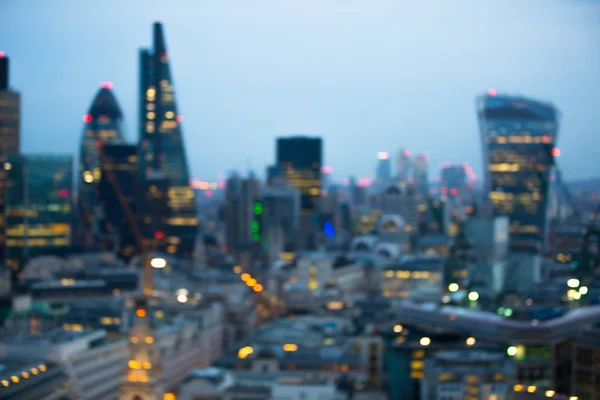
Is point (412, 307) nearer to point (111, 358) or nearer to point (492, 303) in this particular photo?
point (492, 303)

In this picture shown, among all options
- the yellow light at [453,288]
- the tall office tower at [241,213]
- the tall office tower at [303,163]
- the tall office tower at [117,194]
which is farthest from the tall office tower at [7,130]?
the tall office tower at [303,163]

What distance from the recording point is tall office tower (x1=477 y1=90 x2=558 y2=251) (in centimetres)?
4566

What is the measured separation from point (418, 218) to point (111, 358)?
40774 millimetres

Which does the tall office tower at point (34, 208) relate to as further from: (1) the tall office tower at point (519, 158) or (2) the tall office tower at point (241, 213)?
(1) the tall office tower at point (519, 158)

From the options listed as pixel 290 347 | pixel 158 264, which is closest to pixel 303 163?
pixel 158 264

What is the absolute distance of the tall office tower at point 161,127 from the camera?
63438 mm

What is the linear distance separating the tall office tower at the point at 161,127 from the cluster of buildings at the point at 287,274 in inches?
4.0

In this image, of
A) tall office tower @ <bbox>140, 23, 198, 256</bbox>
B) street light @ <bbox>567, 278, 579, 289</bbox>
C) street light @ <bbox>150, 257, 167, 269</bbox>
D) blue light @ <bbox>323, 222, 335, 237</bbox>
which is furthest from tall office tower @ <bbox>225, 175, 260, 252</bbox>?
street light @ <bbox>567, 278, 579, 289</bbox>

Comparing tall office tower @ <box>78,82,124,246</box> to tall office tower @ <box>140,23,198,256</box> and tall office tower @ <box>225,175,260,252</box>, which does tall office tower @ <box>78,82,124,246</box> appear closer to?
tall office tower @ <box>140,23,198,256</box>

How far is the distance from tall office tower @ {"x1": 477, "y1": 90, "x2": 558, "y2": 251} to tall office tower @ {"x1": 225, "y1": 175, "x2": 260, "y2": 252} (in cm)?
1069

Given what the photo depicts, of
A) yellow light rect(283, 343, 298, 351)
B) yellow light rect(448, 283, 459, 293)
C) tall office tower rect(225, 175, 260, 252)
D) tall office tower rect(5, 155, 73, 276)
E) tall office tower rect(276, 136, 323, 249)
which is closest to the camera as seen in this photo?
yellow light rect(283, 343, 298, 351)

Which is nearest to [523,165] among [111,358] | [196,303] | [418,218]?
[418,218]

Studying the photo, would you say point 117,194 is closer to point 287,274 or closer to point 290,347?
point 287,274

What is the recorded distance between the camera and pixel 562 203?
36.9 m
